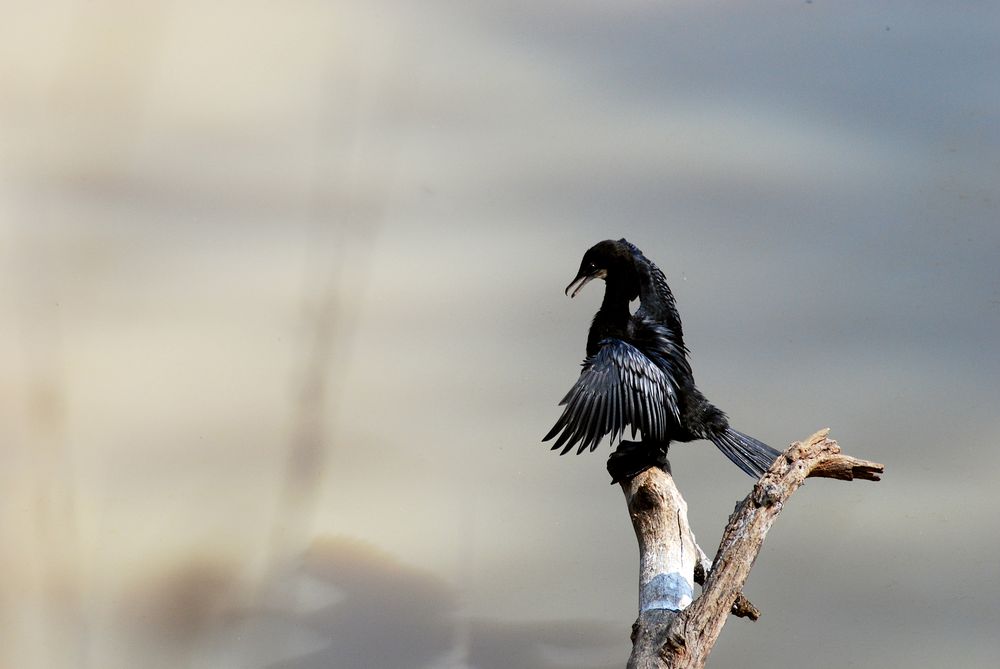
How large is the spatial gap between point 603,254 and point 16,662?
1.14 metres

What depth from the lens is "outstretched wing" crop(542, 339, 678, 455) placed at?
1.51 m

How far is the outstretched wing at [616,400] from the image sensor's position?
4.95 feet

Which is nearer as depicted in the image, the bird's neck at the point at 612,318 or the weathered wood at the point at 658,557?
the weathered wood at the point at 658,557

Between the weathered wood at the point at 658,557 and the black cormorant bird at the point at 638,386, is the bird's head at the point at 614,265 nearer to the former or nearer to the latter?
the black cormorant bird at the point at 638,386

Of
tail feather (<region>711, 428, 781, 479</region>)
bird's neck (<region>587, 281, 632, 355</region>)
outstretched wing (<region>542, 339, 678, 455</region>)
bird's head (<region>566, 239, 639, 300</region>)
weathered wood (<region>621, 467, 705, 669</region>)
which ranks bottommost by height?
weathered wood (<region>621, 467, 705, 669</region>)

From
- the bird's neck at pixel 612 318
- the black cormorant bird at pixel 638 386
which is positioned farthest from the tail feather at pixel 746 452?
the bird's neck at pixel 612 318

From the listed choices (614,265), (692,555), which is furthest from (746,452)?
(614,265)

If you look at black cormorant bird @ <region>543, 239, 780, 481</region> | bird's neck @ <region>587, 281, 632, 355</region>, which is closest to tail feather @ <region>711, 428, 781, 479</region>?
black cormorant bird @ <region>543, 239, 780, 481</region>

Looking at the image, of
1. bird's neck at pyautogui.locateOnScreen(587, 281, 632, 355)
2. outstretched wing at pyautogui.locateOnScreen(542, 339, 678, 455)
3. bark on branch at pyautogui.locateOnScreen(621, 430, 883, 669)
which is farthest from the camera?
bird's neck at pyautogui.locateOnScreen(587, 281, 632, 355)

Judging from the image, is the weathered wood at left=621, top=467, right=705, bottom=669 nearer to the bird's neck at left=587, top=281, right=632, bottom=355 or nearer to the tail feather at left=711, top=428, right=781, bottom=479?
the tail feather at left=711, top=428, right=781, bottom=479

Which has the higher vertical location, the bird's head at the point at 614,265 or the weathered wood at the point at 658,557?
the bird's head at the point at 614,265

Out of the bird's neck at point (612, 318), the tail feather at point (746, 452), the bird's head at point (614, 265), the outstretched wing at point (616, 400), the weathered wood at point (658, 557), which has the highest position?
the bird's head at point (614, 265)

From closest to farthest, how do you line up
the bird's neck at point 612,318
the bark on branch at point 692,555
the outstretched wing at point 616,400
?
1. the bark on branch at point 692,555
2. the outstretched wing at point 616,400
3. the bird's neck at point 612,318

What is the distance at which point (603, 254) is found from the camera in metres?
1.74
